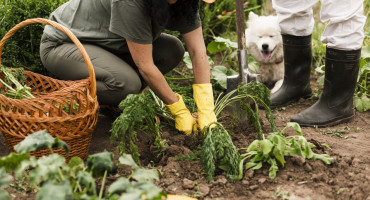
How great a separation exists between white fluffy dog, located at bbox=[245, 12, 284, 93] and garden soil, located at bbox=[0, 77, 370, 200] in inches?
53.8

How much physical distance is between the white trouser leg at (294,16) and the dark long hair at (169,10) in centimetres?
92

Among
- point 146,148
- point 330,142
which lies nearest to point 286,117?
point 330,142

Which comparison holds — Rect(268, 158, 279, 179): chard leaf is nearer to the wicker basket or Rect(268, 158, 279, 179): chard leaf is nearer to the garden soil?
the garden soil

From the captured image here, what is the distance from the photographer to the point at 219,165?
2012mm

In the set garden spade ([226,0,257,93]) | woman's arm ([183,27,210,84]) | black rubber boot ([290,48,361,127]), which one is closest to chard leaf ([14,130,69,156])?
woman's arm ([183,27,210,84])

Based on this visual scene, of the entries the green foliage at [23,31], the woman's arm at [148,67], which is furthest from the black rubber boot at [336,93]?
the green foliage at [23,31]

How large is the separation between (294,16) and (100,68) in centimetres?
148

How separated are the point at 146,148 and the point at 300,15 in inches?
60.6

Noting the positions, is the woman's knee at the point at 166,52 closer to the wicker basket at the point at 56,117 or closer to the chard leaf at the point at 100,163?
the wicker basket at the point at 56,117

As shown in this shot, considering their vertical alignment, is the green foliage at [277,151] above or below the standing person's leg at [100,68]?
below

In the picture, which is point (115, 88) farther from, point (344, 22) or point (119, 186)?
point (344, 22)

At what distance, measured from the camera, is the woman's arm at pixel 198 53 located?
2400mm

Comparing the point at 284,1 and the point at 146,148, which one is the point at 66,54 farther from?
the point at 284,1

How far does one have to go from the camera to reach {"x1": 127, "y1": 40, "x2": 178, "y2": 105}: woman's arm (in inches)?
84.7
